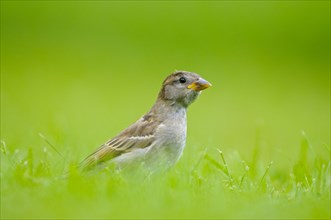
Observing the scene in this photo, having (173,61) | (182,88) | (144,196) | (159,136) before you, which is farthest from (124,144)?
(173,61)

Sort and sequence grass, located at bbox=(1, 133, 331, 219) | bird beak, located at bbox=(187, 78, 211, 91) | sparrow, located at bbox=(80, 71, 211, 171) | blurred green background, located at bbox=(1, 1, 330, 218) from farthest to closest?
1. blurred green background, located at bbox=(1, 1, 330, 218)
2. bird beak, located at bbox=(187, 78, 211, 91)
3. sparrow, located at bbox=(80, 71, 211, 171)
4. grass, located at bbox=(1, 133, 331, 219)

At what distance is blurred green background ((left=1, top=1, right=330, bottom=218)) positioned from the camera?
15680mm

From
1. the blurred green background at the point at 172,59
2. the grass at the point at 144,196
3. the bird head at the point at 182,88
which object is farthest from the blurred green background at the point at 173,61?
the grass at the point at 144,196

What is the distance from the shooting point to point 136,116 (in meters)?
15.3

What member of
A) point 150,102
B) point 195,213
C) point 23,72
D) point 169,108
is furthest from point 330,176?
point 23,72

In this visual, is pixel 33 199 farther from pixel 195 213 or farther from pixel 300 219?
pixel 300 219

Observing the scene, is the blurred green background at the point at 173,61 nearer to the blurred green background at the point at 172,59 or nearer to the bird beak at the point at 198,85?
the blurred green background at the point at 172,59

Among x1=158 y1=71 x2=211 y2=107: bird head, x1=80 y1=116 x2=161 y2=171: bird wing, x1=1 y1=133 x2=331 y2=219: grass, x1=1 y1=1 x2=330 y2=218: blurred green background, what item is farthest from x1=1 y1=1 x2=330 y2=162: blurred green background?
x1=1 y1=133 x2=331 y2=219: grass

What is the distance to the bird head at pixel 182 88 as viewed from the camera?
796 cm

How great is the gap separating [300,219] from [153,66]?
15031 mm

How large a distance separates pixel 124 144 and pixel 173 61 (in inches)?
530

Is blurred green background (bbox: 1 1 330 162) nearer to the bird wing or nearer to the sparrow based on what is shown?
the sparrow

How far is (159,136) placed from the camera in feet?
24.5

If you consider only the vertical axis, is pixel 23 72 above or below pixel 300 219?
above
